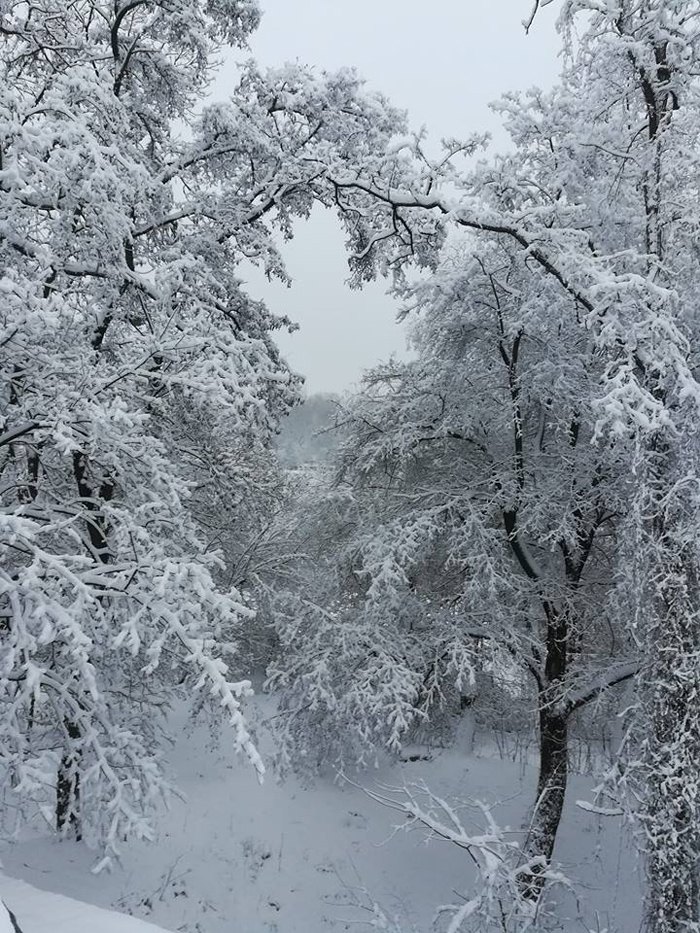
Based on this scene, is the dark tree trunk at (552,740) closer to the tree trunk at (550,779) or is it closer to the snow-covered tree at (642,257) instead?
the tree trunk at (550,779)

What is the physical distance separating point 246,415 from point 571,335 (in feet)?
14.0

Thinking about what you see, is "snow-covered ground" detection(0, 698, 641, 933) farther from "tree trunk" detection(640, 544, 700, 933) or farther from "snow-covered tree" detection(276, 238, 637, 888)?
"snow-covered tree" detection(276, 238, 637, 888)

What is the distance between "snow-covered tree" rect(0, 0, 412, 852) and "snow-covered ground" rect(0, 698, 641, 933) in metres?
1.85

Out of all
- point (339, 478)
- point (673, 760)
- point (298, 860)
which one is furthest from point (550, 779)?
point (339, 478)

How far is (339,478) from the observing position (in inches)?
429

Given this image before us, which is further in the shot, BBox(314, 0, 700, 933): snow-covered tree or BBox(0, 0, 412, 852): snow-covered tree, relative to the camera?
BBox(314, 0, 700, 933): snow-covered tree

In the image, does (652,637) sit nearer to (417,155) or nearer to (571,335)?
(571,335)

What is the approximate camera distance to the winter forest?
5016 millimetres

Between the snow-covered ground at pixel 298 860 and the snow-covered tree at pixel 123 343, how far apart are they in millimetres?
1852

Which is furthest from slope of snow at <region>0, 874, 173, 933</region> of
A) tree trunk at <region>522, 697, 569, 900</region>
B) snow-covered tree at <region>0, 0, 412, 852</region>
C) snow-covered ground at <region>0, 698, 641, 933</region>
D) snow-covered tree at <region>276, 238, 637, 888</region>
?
tree trunk at <region>522, 697, 569, 900</region>

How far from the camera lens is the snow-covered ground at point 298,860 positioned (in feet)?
26.7

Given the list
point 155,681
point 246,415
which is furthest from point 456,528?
point 155,681

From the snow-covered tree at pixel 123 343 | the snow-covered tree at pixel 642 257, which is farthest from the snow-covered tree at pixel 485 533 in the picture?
the snow-covered tree at pixel 123 343

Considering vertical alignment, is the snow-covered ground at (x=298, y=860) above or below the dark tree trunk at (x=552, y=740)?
below
